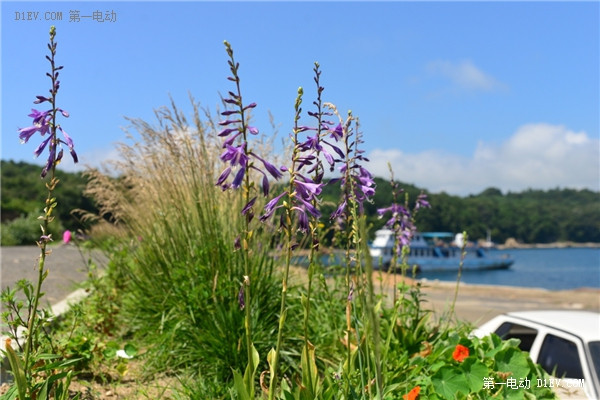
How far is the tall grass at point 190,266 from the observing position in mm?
3982

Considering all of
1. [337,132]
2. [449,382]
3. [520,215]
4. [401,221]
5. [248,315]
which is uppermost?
[520,215]

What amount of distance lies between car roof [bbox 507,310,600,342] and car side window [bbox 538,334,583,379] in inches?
4.4

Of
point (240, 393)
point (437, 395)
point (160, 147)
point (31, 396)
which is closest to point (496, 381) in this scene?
point (437, 395)

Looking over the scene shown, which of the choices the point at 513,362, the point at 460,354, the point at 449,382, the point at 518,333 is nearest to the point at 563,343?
the point at 518,333

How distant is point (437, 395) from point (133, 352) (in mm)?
2340

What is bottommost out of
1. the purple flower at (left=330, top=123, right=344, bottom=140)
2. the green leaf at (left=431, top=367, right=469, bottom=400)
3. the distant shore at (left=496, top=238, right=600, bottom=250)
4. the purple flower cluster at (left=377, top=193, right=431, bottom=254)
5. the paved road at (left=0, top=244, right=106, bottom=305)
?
the distant shore at (left=496, top=238, right=600, bottom=250)

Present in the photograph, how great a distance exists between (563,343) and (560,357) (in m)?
0.12

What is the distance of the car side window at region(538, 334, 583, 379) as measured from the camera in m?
4.25

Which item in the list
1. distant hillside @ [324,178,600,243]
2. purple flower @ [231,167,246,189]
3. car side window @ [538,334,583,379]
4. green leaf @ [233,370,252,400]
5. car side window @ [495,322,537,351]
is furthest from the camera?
distant hillside @ [324,178,600,243]

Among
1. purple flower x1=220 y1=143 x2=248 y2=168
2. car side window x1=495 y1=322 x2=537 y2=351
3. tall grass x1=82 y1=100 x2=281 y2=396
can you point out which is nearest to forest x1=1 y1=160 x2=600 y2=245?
tall grass x1=82 y1=100 x2=281 y2=396

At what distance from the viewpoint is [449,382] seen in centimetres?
276

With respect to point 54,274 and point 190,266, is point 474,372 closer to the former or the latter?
point 190,266

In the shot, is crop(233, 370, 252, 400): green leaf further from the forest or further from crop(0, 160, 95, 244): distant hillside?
the forest

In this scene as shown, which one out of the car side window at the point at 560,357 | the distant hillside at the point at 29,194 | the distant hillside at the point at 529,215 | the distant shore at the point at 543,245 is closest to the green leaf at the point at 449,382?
the car side window at the point at 560,357
